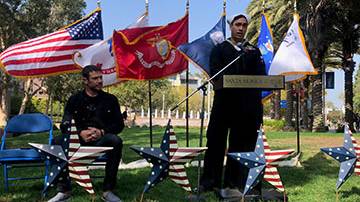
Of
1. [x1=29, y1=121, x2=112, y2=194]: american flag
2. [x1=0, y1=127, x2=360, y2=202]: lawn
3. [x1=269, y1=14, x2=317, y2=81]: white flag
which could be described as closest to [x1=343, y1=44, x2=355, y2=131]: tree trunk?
[x1=269, y1=14, x2=317, y2=81]: white flag

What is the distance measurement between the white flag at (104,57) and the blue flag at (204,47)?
1.43 metres

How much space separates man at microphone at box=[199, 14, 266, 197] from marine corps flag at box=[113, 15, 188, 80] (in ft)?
9.78

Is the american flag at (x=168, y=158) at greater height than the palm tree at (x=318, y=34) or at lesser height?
lesser

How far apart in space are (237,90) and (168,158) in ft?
3.95

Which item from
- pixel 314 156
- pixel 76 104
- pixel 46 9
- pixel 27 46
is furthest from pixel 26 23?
pixel 76 104

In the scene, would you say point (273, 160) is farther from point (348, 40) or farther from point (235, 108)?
point (348, 40)

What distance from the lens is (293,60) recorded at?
315 inches

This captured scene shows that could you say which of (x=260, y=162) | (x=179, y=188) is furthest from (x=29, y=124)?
(x=260, y=162)

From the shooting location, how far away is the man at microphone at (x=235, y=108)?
5363 mm

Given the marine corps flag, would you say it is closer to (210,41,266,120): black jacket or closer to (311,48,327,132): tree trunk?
(210,41,266,120): black jacket

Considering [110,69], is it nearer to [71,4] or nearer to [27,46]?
[27,46]

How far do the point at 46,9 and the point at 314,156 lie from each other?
20992 mm

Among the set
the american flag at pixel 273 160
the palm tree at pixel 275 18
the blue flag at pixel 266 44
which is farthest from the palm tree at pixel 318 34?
the american flag at pixel 273 160

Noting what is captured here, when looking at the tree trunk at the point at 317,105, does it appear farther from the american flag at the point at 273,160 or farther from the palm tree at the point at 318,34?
the american flag at the point at 273,160
